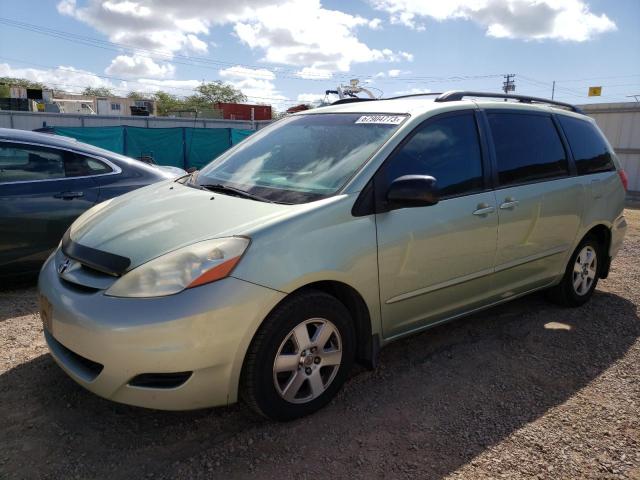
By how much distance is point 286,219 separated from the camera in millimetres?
2514

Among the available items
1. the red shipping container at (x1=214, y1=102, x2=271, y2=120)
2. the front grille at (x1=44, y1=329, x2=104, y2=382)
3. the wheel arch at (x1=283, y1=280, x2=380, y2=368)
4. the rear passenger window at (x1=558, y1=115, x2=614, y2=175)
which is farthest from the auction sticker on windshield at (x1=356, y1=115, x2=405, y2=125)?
the red shipping container at (x1=214, y1=102, x2=271, y2=120)

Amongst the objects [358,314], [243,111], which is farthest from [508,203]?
[243,111]

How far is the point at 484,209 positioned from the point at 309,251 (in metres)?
1.43

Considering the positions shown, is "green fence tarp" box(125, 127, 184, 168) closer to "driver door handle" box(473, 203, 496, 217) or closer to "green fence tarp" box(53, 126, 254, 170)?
"green fence tarp" box(53, 126, 254, 170)

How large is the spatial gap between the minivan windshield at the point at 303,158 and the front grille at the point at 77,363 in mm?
1215

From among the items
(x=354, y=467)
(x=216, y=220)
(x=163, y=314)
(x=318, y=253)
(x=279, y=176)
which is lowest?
(x=354, y=467)

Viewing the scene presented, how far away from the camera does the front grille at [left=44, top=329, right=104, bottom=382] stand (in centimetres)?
235

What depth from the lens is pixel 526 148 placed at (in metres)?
3.77

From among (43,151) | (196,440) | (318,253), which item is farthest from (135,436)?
(43,151)

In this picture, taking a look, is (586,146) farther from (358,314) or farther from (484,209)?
(358,314)

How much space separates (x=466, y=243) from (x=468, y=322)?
1149 millimetres

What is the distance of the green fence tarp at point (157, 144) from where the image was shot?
15.6 metres

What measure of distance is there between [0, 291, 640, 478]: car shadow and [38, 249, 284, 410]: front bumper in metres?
0.29

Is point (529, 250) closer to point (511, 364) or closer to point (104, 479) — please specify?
point (511, 364)
